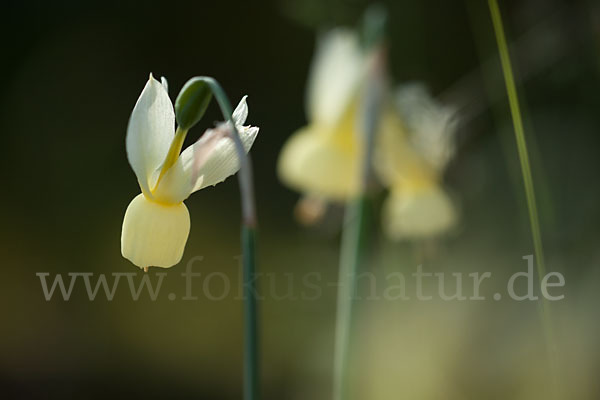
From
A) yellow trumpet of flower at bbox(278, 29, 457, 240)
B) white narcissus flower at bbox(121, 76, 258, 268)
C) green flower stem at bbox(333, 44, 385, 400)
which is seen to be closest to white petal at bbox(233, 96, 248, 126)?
white narcissus flower at bbox(121, 76, 258, 268)

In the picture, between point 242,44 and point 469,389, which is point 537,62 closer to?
point 469,389

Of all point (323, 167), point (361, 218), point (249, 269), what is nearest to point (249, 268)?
point (249, 269)

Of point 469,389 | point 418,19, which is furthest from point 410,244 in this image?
point 418,19

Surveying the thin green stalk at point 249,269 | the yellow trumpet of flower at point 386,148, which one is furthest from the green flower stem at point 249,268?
the yellow trumpet of flower at point 386,148

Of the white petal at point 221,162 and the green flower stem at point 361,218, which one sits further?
the green flower stem at point 361,218

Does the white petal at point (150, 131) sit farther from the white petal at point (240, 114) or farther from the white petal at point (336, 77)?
the white petal at point (336, 77)

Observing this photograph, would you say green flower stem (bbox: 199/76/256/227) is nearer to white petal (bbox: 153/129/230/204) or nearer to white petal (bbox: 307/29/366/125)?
white petal (bbox: 153/129/230/204)

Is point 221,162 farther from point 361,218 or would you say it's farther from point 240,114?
point 361,218
